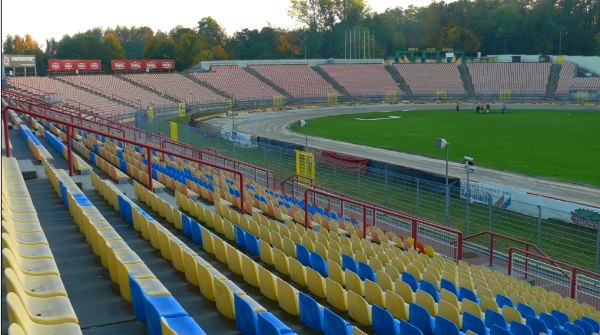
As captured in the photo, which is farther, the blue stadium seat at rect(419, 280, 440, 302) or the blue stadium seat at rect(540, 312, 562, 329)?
the blue stadium seat at rect(419, 280, 440, 302)

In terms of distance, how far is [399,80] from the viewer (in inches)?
3440

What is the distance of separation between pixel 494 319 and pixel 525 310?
1.36 metres

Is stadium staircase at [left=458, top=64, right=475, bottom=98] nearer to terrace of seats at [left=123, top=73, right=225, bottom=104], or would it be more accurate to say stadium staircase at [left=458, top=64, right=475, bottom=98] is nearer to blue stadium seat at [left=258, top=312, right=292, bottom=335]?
terrace of seats at [left=123, top=73, right=225, bottom=104]

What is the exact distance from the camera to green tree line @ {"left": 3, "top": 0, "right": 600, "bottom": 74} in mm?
99062

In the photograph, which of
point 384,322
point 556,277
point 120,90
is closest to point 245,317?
point 384,322

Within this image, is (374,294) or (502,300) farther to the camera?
(502,300)

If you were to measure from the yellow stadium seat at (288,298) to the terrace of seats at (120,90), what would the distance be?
59.5 meters

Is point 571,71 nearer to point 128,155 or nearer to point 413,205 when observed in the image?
point 413,205

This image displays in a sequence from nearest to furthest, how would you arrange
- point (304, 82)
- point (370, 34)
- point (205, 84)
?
point (205, 84), point (304, 82), point (370, 34)

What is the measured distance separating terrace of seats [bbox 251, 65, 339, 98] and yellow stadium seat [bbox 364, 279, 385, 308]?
71.8 m

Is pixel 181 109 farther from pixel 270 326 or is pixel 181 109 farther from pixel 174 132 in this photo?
pixel 270 326

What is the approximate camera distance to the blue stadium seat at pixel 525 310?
1005 centimetres

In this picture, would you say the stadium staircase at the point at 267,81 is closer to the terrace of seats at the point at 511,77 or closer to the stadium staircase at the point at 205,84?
the stadium staircase at the point at 205,84

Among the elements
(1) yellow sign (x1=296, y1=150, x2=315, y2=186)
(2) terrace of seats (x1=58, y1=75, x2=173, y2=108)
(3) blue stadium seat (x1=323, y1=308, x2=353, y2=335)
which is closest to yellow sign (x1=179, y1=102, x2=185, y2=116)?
(2) terrace of seats (x1=58, y1=75, x2=173, y2=108)
